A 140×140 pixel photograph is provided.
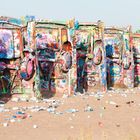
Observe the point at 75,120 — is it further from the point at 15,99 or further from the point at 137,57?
the point at 137,57

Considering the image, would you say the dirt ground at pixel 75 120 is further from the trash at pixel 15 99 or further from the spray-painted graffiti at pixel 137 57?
the spray-painted graffiti at pixel 137 57

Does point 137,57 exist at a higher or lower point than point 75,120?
higher

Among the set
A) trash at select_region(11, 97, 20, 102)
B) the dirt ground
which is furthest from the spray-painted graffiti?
trash at select_region(11, 97, 20, 102)

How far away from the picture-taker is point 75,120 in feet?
44.9

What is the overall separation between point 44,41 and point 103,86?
3.99 metres

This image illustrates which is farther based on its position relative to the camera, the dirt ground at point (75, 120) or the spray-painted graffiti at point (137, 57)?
A: the spray-painted graffiti at point (137, 57)

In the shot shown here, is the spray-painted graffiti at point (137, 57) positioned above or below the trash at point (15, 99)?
above

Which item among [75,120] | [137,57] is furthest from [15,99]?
[137,57]

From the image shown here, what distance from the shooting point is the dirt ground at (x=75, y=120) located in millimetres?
11414

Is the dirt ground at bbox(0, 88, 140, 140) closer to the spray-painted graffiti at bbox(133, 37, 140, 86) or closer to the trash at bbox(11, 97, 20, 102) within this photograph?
the trash at bbox(11, 97, 20, 102)

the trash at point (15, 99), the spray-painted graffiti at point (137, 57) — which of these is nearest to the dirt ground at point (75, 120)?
the trash at point (15, 99)

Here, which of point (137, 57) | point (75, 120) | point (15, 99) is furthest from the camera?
point (137, 57)

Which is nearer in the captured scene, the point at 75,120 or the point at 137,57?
the point at 75,120

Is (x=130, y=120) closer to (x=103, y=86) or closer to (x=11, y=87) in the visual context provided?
(x=11, y=87)
